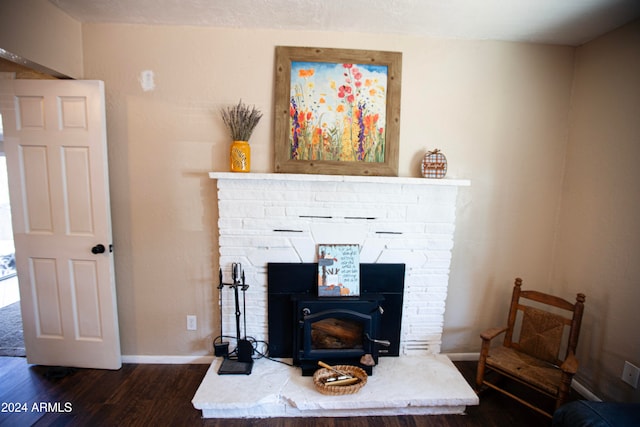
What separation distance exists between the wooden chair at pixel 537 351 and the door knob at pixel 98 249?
280 centimetres

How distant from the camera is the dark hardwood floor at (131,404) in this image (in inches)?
73.3

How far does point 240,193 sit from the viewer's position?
2.20 m

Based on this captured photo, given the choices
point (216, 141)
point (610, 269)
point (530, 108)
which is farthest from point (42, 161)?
point (610, 269)

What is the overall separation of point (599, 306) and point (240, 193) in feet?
8.86

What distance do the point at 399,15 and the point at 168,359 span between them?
311 cm

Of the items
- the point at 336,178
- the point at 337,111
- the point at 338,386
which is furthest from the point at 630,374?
the point at 337,111

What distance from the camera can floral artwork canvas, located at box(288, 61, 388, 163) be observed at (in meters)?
2.20

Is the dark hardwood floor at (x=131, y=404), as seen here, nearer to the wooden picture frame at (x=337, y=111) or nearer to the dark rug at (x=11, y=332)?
the dark rug at (x=11, y=332)

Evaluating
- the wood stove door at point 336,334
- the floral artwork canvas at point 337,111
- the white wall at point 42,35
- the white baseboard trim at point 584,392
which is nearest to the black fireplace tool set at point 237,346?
the wood stove door at point 336,334

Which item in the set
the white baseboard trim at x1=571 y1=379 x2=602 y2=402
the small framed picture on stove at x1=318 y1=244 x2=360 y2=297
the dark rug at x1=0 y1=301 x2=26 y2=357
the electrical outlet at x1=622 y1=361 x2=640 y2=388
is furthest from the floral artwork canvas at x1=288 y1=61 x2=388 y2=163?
the dark rug at x1=0 y1=301 x2=26 y2=357

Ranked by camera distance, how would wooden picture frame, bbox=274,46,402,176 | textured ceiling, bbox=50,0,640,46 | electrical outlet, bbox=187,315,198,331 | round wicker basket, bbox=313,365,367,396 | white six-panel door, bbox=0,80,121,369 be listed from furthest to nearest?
1. electrical outlet, bbox=187,315,198,331
2. wooden picture frame, bbox=274,46,402,176
3. white six-panel door, bbox=0,80,121,369
4. round wicker basket, bbox=313,365,367,396
5. textured ceiling, bbox=50,0,640,46

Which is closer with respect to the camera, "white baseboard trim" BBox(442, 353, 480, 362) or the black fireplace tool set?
the black fireplace tool set

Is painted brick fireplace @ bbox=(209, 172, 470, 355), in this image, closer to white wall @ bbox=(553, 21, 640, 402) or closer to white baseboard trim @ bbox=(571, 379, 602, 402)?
white wall @ bbox=(553, 21, 640, 402)

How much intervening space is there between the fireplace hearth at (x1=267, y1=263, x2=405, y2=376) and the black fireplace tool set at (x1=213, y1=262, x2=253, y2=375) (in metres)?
0.19
